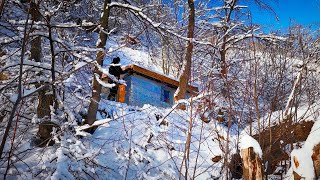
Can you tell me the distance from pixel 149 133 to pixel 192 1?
603 cm

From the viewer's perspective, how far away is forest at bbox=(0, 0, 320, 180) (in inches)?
139

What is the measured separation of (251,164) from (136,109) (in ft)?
15.6

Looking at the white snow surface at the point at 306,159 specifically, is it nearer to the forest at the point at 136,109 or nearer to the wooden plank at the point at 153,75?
the forest at the point at 136,109

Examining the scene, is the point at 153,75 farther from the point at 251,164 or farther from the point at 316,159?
the point at 251,164

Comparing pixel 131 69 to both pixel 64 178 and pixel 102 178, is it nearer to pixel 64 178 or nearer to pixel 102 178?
pixel 102 178

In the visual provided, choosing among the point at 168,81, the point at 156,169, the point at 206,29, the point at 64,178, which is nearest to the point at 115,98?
the point at 168,81

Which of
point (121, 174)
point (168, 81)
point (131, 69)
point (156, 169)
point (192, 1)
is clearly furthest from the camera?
point (168, 81)

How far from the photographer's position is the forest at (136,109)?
139 inches

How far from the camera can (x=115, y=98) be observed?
Result: 1340 cm

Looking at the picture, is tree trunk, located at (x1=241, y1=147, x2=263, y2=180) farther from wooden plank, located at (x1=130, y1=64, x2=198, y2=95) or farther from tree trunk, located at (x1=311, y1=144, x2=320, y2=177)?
wooden plank, located at (x1=130, y1=64, x2=198, y2=95)

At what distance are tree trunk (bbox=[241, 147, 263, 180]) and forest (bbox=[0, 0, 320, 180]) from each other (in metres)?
0.01

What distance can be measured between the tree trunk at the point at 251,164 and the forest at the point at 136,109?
0.01m

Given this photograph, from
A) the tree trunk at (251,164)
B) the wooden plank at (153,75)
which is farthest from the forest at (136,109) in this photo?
the wooden plank at (153,75)

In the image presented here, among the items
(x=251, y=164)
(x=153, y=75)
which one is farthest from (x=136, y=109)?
(x=153, y=75)
